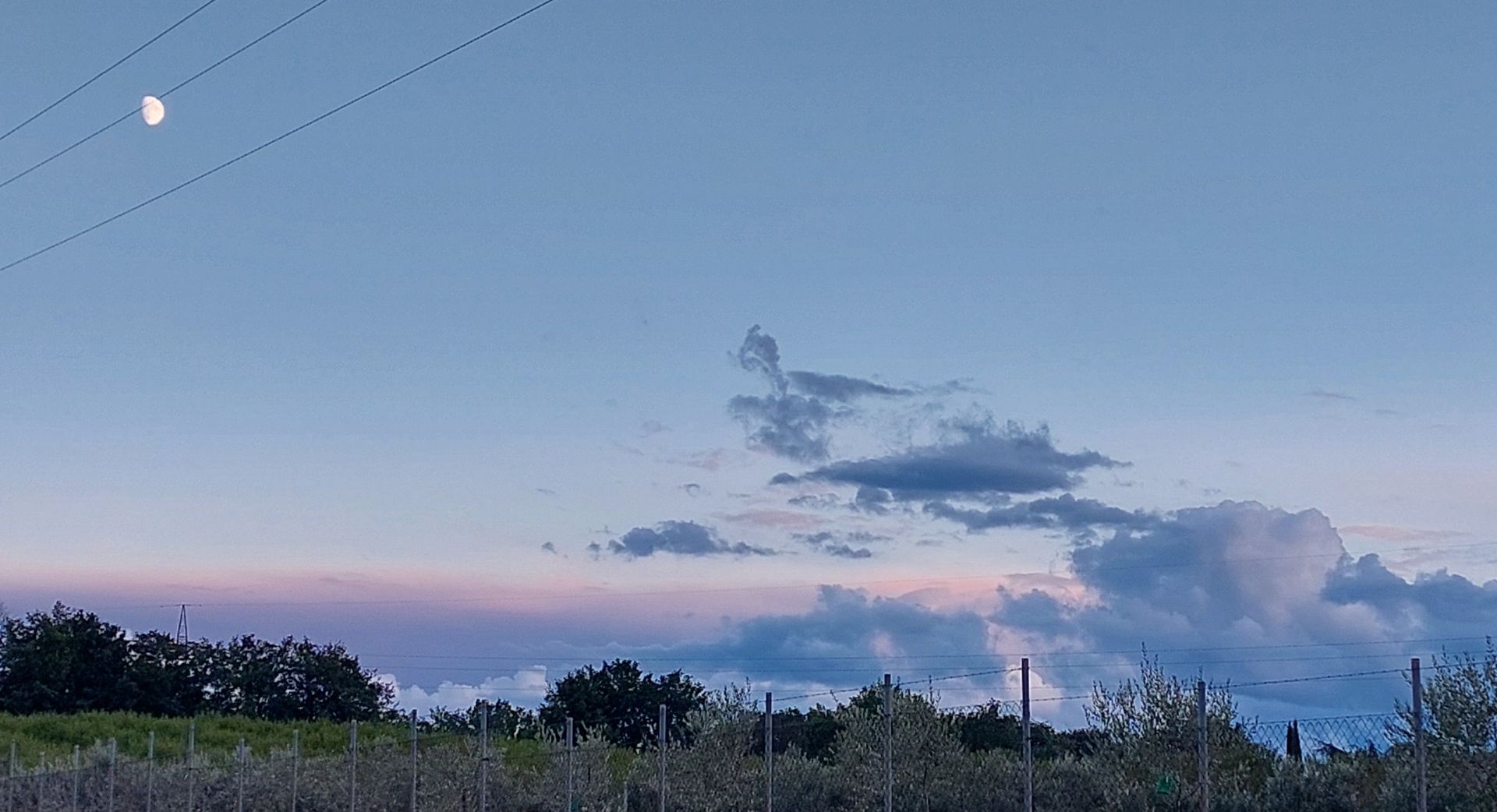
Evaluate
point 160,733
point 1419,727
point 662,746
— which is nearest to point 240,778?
point 662,746

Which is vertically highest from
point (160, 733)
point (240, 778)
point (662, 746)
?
point (662, 746)

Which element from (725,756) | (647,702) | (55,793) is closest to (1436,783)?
(725,756)

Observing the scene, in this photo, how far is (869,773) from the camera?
23031 millimetres

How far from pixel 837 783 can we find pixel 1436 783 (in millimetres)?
9292

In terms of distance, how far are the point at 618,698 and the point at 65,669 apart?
37.6 meters

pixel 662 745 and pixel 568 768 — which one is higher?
pixel 662 745

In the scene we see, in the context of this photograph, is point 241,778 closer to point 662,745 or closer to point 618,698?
point 662,745

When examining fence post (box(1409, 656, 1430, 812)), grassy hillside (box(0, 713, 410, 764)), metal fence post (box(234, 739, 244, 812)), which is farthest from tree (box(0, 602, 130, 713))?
fence post (box(1409, 656, 1430, 812))

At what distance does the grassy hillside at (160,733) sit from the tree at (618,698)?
18.2ft

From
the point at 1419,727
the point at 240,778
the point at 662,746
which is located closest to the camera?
the point at 1419,727

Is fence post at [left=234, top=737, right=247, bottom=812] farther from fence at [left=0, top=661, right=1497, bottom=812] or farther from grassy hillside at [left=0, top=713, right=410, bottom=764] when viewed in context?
grassy hillside at [left=0, top=713, right=410, bottom=764]

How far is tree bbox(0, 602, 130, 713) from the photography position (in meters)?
76.2

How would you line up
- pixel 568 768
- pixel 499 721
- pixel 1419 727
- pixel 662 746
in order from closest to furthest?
pixel 1419 727
pixel 662 746
pixel 568 768
pixel 499 721

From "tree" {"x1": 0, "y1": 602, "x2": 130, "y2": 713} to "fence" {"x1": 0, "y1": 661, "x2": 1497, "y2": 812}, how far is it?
140 feet
